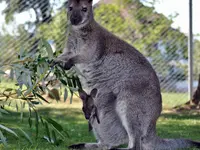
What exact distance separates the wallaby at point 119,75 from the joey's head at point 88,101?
0.11 metres

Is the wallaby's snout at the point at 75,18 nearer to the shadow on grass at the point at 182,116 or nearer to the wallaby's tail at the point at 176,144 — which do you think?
the wallaby's tail at the point at 176,144

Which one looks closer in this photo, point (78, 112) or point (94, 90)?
point (94, 90)

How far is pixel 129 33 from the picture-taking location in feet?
34.0

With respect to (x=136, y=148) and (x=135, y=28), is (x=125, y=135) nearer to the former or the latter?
(x=136, y=148)

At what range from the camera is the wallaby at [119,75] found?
15.5 feet

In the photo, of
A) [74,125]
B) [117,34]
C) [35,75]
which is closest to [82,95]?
[35,75]

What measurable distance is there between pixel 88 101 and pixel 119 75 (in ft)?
1.39

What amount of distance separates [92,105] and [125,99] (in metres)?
0.36

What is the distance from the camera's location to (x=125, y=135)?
16.2ft

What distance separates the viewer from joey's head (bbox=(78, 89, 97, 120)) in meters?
4.82

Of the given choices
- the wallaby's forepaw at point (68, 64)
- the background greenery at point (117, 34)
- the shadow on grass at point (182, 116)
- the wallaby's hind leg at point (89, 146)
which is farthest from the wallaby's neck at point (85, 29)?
the shadow on grass at point (182, 116)

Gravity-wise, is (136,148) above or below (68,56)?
below

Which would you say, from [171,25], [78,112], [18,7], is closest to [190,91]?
[171,25]

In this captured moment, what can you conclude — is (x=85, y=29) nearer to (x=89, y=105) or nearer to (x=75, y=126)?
(x=89, y=105)
